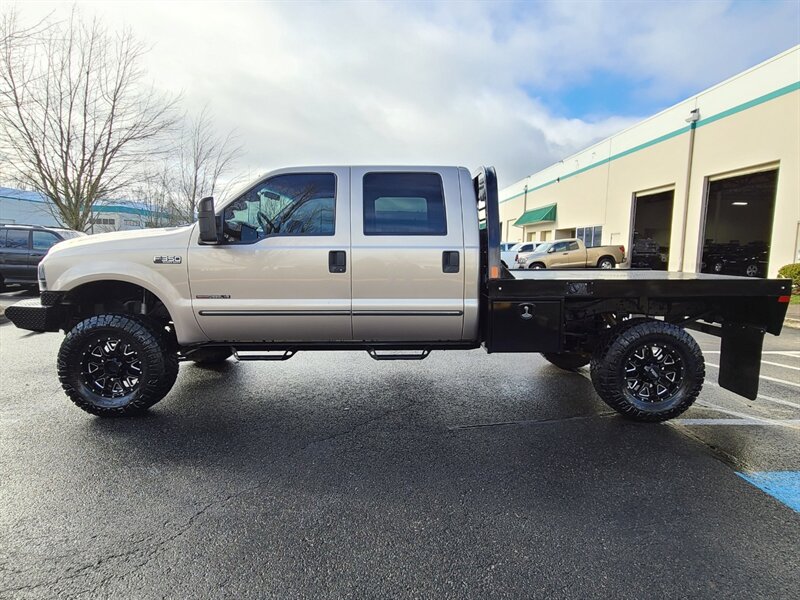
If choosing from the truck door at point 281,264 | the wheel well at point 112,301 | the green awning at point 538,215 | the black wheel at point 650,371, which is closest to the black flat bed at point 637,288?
the black wheel at point 650,371

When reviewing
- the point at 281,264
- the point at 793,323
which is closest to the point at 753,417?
the point at 281,264

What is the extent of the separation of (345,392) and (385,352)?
88 centimetres

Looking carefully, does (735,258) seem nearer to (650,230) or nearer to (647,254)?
(647,254)

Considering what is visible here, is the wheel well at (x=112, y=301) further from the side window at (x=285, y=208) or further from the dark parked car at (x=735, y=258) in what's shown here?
the dark parked car at (x=735, y=258)

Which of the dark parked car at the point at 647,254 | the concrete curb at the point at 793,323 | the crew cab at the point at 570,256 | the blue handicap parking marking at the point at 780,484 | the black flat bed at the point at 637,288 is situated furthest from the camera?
the dark parked car at the point at 647,254

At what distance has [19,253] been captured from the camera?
36.0 ft

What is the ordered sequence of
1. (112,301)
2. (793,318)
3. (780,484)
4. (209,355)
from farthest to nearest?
(793,318)
(209,355)
(112,301)
(780,484)

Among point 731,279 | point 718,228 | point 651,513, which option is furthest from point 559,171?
point 651,513

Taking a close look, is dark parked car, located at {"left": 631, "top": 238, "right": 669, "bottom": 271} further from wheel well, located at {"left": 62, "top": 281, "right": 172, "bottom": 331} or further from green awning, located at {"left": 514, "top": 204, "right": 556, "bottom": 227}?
wheel well, located at {"left": 62, "top": 281, "right": 172, "bottom": 331}

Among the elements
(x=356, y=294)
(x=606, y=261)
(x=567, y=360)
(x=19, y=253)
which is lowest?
(x=567, y=360)

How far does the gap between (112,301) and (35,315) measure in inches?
23.9

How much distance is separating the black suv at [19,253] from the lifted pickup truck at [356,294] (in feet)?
29.5

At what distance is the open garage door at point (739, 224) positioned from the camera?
18.8 meters

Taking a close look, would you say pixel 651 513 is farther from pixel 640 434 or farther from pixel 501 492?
pixel 640 434
